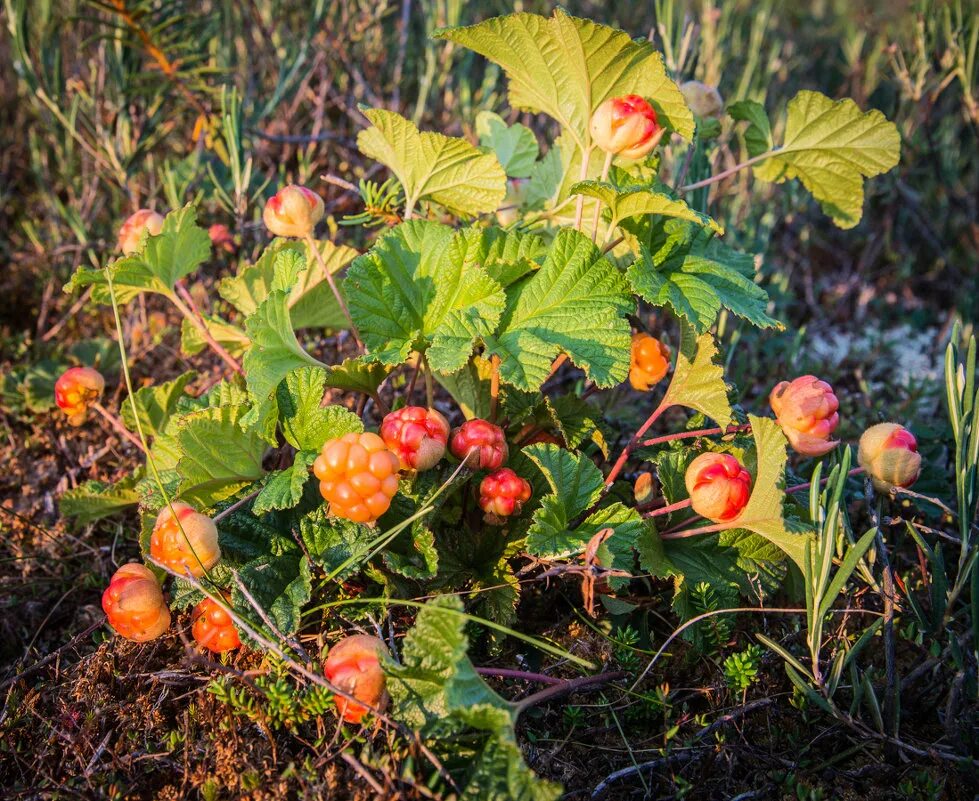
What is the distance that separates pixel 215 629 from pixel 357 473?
1.37ft

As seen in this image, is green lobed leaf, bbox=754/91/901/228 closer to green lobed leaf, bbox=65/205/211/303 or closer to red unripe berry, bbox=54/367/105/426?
green lobed leaf, bbox=65/205/211/303

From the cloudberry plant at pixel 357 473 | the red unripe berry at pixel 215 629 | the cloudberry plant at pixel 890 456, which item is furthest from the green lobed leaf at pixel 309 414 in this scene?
the cloudberry plant at pixel 890 456

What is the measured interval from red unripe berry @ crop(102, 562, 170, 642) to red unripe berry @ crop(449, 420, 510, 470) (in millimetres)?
589

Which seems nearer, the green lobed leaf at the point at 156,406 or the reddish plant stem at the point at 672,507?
the reddish plant stem at the point at 672,507

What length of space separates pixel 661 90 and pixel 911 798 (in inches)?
50.8

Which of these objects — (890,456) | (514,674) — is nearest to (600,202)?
(890,456)

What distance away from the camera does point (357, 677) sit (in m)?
1.28

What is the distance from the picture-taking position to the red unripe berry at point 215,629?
4.66 feet

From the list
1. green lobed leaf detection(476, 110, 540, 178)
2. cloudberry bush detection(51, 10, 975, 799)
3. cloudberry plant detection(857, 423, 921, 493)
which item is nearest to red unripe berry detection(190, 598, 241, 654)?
cloudberry bush detection(51, 10, 975, 799)

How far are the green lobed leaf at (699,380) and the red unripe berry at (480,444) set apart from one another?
1.20 ft

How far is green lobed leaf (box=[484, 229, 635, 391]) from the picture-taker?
138cm

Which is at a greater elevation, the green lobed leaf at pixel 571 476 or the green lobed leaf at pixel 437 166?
the green lobed leaf at pixel 437 166

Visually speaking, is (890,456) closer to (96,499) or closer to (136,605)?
(136,605)

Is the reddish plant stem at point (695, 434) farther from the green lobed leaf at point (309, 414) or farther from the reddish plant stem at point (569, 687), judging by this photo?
the green lobed leaf at point (309, 414)
